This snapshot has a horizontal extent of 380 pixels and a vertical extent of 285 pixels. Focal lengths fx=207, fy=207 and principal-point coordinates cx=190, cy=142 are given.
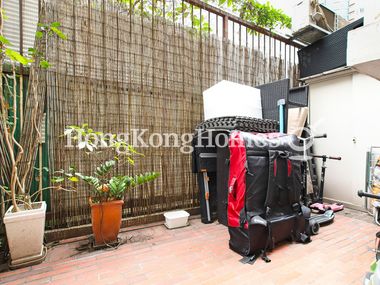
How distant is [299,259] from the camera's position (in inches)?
63.5

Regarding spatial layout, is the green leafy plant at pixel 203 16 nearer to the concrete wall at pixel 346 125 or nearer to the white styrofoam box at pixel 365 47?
the concrete wall at pixel 346 125

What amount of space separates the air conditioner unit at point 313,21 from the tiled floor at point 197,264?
2809 millimetres

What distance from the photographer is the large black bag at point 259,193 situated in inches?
64.5

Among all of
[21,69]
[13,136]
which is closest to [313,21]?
[21,69]

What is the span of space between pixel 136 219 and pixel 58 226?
2.48 ft

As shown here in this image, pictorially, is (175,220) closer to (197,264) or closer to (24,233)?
(197,264)

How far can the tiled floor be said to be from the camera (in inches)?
55.0

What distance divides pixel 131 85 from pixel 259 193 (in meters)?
1.78

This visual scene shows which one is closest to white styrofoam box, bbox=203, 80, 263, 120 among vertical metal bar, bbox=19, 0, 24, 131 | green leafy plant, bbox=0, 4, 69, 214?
green leafy plant, bbox=0, 4, 69, 214

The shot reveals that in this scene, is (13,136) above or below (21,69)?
below

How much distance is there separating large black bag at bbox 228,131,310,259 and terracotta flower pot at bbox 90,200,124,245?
1.02 m

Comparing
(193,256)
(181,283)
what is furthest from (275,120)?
(181,283)

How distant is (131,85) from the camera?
7.79 ft

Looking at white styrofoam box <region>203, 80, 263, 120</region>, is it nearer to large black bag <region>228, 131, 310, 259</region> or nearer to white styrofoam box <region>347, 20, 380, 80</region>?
large black bag <region>228, 131, 310, 259</region>
